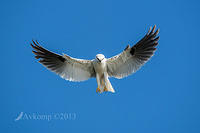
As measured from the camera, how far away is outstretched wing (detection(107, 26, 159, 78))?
11.6 metres

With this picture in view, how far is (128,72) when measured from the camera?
12.1m

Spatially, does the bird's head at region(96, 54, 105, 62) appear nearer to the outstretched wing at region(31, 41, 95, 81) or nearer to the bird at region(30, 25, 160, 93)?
the bird at region(30, 25, 160, 93)

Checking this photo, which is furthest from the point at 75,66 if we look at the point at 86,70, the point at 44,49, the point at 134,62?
the point at 134,62

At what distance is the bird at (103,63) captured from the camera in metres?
11.7

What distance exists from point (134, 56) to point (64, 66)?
2.50m

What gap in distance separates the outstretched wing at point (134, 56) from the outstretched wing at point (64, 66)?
85 centimetres

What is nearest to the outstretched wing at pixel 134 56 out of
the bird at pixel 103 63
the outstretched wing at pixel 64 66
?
the bird at pixel 103 63

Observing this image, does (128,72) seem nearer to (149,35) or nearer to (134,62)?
(134,62)

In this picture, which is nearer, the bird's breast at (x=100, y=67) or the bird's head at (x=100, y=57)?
the bird's head at (x=100, y=57)

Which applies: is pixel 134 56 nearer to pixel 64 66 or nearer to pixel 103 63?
pixel 103 63

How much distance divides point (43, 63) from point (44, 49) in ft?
1.68

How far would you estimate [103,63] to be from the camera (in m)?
11.6

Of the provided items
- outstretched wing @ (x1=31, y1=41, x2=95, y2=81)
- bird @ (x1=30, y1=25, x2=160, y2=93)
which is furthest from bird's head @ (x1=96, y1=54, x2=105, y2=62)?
outstretched wing @ (x1=31, y1=41, x2=95, y2=81)

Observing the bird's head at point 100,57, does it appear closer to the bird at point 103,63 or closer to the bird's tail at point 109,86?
the bird at point 103,63
